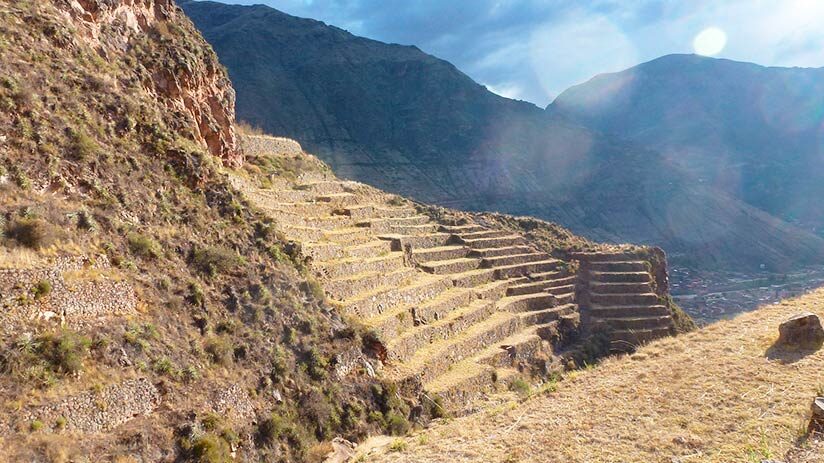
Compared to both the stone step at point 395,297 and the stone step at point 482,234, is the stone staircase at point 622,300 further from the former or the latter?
the stone step at point 395,297

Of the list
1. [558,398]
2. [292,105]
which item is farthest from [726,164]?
[558,398]

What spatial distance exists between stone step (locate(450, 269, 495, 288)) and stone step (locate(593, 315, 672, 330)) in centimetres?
641

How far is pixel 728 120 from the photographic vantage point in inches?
5261

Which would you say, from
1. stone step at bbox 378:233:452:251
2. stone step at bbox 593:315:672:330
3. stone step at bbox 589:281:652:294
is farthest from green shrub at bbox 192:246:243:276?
stone step at bbox 589:281:652:294

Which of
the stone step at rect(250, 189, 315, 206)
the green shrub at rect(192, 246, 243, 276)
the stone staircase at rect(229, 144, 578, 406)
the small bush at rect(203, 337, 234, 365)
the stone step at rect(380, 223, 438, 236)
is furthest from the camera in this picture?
the stone step at rect(380, 223, 438, 236)

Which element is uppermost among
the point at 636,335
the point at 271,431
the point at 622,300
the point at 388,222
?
the point at 388,222

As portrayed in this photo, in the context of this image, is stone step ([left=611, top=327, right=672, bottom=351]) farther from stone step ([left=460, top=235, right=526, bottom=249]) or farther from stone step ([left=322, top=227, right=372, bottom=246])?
stone step ([left=322, top=227, right=372, bottom=246])

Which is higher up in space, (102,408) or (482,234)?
(482,234)

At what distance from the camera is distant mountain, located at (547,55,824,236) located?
101438 mm

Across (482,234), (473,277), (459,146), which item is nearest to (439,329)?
(473,277)

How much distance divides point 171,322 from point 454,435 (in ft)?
18.4

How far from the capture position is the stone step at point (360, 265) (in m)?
14.8

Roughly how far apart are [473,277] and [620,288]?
10.7m

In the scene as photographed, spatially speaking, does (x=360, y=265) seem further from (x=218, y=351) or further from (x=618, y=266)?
(x=618, y=266)
